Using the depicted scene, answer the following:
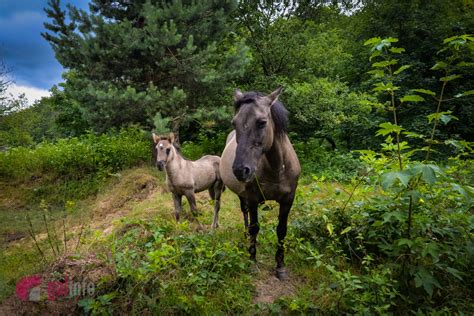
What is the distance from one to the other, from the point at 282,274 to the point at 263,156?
4.84 feet

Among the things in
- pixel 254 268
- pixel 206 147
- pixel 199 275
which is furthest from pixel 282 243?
pixel 206 147

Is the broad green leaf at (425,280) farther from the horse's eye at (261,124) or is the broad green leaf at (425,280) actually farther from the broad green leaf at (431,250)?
the horse's eye at (261,124)

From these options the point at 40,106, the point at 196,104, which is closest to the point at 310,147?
the point at 196,104

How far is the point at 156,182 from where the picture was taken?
28.3 ft

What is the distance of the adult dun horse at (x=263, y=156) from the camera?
256 centimetres

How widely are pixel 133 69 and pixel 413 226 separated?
8.56m

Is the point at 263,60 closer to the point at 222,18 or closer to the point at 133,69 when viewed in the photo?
the point at 222,18

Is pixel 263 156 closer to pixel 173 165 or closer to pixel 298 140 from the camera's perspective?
pixel 173 165

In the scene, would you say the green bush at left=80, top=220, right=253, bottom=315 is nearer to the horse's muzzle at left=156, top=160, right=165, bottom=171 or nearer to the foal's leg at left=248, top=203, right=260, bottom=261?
the foal's leg at left=248, top=203, right=260, bottom=261

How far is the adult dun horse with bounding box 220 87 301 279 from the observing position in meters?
2.56

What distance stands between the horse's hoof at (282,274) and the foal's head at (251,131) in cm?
144

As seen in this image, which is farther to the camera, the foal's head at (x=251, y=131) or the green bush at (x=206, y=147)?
the green bush at (x=206, y=147)

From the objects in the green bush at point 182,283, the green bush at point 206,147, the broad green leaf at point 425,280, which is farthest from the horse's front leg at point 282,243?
the green bush at point 206,147

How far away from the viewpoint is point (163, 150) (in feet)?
18.0
